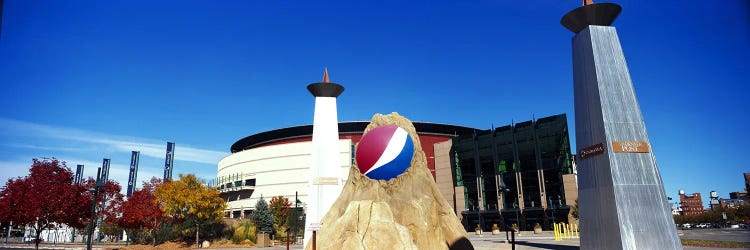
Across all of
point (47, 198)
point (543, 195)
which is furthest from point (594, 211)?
point (543, 195)

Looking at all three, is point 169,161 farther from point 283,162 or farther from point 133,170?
point 283,162

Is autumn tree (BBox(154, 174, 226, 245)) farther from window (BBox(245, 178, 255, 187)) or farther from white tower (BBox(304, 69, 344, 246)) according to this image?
window (BBox(245, 178, 255, 187))

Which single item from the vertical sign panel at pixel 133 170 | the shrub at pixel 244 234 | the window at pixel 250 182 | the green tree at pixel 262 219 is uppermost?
the vertical sign panel at pixel 133 170

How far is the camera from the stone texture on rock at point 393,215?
16.5m

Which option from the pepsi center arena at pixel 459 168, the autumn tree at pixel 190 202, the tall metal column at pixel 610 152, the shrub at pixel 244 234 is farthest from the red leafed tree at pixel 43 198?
the pepsi center arena at pixel 459 168

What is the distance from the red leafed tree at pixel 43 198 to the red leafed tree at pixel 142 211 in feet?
36.6

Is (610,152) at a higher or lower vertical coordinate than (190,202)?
higher

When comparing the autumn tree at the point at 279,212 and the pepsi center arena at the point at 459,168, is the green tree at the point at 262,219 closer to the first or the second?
the autumn tree at the point at 279,212

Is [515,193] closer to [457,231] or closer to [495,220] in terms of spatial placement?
[495,220]

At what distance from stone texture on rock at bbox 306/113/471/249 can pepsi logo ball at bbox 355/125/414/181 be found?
1.28 ft

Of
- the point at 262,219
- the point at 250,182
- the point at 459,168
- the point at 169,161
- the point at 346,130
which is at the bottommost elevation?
the point at 262,219

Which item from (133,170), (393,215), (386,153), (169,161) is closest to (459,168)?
(386,153)

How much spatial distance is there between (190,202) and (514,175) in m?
47.7

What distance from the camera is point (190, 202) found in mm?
43219
